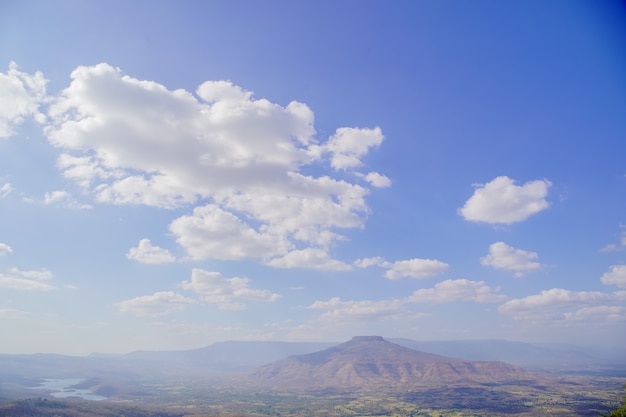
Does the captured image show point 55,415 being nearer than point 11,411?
No

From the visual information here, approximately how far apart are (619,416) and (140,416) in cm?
19611

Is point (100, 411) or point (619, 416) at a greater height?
point (619, 416)

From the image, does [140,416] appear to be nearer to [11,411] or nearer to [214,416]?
[214,416]

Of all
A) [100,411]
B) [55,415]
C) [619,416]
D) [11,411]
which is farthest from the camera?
[100,411]

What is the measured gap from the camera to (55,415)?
6969 inches

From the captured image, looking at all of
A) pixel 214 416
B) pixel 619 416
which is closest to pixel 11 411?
pixel 214 416

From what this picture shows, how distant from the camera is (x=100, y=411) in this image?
641 feet

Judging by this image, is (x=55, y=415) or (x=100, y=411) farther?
(x=100, y=411)

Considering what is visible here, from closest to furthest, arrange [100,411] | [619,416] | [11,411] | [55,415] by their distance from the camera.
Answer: [619,416], [11,411], [55,415], [100,411]

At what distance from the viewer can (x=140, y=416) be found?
199 meters

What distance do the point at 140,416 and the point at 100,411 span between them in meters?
17.7

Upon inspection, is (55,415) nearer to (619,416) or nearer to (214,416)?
(214,416)

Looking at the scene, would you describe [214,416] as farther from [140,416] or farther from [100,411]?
[100,411]

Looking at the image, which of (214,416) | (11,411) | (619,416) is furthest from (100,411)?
(619,416)
